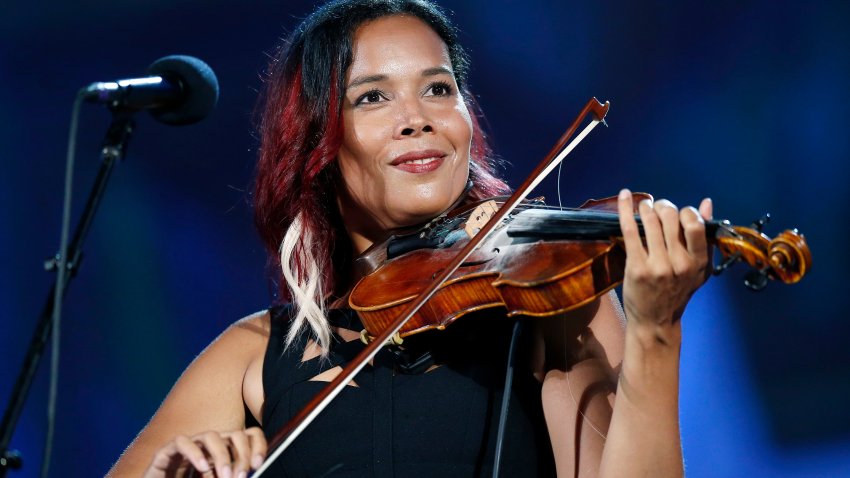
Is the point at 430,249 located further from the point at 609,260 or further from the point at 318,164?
the point at 609,260

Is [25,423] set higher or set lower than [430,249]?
lower

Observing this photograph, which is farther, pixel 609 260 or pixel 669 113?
pixel 669 113

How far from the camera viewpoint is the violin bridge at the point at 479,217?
200cm

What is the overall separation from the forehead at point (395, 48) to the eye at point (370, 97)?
0.14ft

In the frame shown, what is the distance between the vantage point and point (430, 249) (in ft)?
6.73

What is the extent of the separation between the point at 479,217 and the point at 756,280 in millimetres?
760

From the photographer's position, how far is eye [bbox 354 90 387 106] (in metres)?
2.20

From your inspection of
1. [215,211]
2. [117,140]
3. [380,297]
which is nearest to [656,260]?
[380,297]

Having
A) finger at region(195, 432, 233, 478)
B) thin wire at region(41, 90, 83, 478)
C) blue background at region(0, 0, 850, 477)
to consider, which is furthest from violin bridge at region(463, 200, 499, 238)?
blue background at region(0, 0, 850, 477)

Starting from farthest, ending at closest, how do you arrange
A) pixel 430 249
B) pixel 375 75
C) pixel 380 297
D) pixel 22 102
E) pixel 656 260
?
pixel 22 102, pixel 375 75, pixel 430 249, pixel 380 297, pixel 656 260

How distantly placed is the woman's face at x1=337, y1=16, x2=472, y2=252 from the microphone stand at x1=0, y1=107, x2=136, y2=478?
0.66 meters

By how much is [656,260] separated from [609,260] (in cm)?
12

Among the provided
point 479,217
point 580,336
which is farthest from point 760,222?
point 479,217

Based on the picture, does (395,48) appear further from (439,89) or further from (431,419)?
(431,419)
